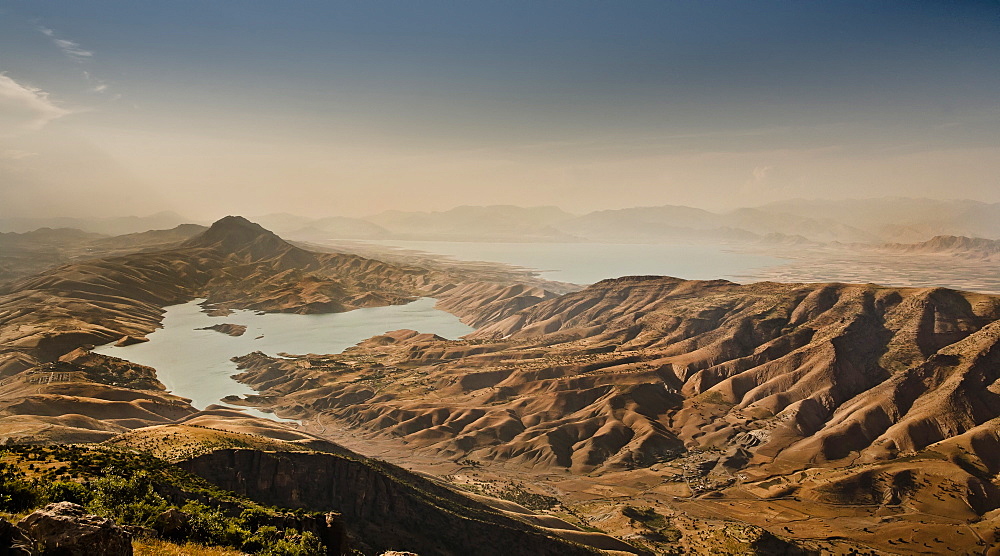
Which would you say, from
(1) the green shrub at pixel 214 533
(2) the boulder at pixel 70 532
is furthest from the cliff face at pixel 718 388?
(2) the boulder at pixel 70 532

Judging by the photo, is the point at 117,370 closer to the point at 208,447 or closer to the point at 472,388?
the point at 472,388

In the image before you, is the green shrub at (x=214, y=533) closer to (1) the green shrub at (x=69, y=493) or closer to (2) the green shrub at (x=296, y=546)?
(2) the green shrub at (x=296, y=546)

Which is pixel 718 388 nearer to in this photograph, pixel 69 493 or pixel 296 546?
pixel 296 546

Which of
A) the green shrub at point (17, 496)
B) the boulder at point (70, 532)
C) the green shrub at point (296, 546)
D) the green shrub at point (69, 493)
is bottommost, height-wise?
the green shrub at point (296, 546)

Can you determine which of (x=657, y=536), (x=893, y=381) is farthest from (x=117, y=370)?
(x=893, y=381)

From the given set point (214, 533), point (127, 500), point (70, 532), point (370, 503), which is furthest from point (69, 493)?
point (370, 503)

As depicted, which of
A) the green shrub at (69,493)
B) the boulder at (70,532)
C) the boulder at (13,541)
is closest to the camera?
the boulder at (13,541)
